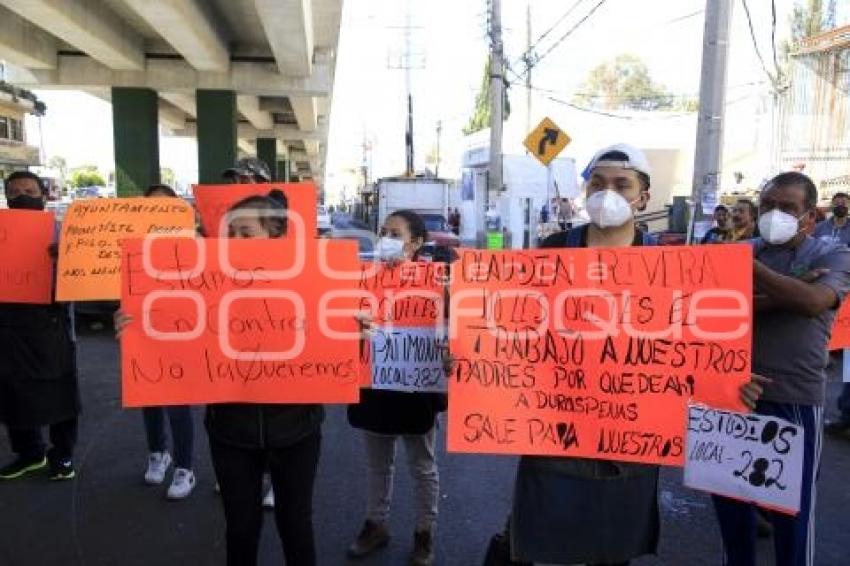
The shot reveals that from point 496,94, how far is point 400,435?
17918mm

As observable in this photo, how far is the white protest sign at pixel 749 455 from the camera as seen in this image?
2826 mm

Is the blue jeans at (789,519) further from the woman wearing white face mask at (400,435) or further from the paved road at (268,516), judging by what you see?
the woman wearing white face mask at (400,435)

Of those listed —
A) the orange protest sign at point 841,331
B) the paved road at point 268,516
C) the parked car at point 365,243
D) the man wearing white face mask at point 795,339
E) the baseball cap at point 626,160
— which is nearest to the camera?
the baseball cap at point 626,160

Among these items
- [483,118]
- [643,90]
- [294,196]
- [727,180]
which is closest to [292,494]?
[294,196]

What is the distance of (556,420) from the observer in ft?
9.02

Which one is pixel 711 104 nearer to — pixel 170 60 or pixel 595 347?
pixel 595 347

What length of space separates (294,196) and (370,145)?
243ft

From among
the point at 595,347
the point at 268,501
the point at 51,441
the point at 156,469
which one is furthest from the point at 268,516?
the point at 595,347

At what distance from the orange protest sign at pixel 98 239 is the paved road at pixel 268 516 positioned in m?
1.27

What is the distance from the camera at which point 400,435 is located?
376cm

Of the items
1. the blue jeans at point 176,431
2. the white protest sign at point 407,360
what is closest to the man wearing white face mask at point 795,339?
the white protest sign at point 407,360

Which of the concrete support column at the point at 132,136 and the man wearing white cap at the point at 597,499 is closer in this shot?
the man wearing white cap at the point at 597,499

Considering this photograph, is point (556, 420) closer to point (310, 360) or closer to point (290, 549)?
point (310, 360)

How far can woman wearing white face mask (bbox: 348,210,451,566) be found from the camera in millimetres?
3695
